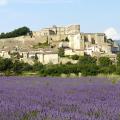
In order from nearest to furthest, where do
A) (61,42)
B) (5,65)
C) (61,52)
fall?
(5,65), (61,52), (61,42)

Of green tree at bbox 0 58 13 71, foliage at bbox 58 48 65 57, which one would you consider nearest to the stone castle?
foliage at bbox 58 48 65 57

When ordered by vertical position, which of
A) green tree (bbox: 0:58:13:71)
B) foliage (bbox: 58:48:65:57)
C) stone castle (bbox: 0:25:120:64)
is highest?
stone castle (bbox: 0:25:120:64)

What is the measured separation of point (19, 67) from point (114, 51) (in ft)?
181

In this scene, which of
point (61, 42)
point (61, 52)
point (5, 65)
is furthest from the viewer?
point (61, 42)

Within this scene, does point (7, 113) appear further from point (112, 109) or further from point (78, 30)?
point (78, 30)

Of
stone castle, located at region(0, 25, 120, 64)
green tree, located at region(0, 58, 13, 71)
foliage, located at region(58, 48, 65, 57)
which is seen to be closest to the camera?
green tree, located at region(0, 58, 13, 71)

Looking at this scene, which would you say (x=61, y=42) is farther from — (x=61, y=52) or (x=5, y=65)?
(x=5, y=65)

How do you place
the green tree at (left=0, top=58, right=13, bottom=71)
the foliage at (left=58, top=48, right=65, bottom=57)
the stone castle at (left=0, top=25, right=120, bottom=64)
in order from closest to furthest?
the green tree at (left=0, top=58, right=13, bottom=71) < the foliage at (left=58, top=48, right=65, bottom=57) < the stone castle at (left=0, top=25, right=120, bottom=64)

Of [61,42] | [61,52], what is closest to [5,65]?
[61,52]

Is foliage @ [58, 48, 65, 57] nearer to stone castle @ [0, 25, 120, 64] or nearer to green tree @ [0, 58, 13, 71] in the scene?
stone castle @ [0, 25, 120, 64]

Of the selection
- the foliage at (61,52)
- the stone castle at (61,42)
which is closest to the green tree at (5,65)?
the foliage at (61,52)

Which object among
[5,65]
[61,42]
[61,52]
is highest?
[61,42]

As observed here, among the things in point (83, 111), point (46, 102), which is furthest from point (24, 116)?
point (46, 102)

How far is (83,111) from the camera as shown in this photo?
4898 mm
